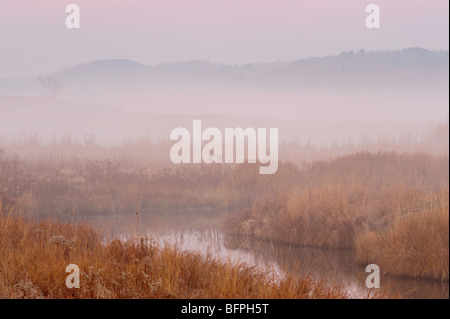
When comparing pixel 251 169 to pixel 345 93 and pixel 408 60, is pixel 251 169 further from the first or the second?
pixel 408 60

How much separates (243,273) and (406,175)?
897 cm

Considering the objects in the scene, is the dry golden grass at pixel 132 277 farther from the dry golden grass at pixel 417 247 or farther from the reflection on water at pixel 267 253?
the dry golden grass at pixel 417 247

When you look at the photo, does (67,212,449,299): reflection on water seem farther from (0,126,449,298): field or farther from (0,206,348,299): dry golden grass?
(0,206,348,299): dry golden grass

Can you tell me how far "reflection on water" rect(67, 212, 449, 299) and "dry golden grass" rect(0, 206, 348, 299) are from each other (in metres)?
0.40

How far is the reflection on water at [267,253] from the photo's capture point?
27.6 ft

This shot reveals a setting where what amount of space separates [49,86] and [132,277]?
1570cm

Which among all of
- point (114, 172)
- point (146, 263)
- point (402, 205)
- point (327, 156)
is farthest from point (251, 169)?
point (146, 263)

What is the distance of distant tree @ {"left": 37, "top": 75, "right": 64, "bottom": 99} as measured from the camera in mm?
19717

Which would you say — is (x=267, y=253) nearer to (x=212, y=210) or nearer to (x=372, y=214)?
(x=372, y=214)

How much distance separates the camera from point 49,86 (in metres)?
20.6

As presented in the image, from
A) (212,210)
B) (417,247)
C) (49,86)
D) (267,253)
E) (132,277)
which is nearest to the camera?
(132,277)

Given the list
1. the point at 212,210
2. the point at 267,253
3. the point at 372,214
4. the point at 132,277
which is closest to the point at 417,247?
the point at 372,214

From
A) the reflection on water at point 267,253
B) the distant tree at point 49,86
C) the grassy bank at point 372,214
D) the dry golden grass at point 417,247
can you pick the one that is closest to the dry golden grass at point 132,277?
the reflection on water at point 267,253

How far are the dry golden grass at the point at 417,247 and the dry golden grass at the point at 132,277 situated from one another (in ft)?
7.80
